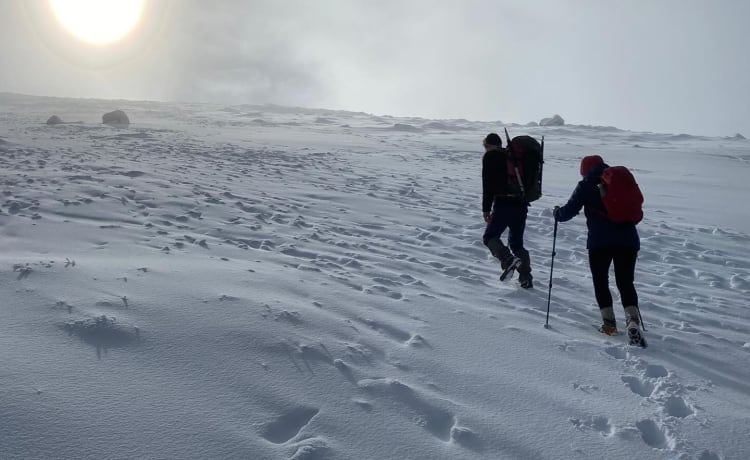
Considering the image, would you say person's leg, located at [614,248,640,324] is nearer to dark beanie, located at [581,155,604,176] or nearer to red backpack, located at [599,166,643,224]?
red backpack, located at [599,166,643,224]

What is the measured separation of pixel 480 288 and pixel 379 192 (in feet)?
22.3

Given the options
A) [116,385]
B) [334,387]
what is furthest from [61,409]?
[334,387]

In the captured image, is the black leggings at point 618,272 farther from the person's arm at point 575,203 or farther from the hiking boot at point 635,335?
the person's arm at point 575,203

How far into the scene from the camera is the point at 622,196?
4680 mm

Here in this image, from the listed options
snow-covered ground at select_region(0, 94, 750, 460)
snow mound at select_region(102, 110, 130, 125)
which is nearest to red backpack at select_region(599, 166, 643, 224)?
snow-covered ground at select_region(0, 94, 750, 460)

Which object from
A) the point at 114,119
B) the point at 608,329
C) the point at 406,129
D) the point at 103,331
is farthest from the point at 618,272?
the point at 406,129

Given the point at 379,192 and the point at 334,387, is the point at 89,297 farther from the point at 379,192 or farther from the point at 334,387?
the point at 379,192

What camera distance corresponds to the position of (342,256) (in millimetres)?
7016

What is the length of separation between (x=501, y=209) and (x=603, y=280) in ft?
5.44

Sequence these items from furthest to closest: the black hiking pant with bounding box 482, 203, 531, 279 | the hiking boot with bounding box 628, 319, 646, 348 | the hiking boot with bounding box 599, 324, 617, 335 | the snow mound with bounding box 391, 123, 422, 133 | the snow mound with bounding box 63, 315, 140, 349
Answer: the snow mound with bounding box 391, 123, 422, 133, the black hiking pant with bounding box 482, 203, 531, 279, the hiking boot with bounding box 599, 324, 617, 335, the hiking boot with bounding box 628, 319, 646, 348, the snow mound with bounding box 63, 315, 140, 349

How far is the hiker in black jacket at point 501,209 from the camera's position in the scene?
20.2 ft

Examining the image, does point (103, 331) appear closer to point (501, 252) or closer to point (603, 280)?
point (603, 280)

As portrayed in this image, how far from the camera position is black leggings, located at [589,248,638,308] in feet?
16.0

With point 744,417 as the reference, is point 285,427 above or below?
above
